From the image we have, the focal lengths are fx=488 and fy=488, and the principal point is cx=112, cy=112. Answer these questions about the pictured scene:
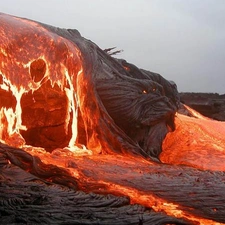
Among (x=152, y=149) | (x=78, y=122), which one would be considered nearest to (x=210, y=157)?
(x=152, y=149)

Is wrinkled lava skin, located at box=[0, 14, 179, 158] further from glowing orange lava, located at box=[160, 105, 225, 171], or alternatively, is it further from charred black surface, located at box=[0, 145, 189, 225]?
charred black surface, located at box=[0, 145, 189, 225]

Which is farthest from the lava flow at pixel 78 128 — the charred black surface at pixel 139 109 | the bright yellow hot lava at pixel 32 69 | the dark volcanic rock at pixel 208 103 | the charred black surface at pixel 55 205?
the dark volcanic rock at pixel 208 103

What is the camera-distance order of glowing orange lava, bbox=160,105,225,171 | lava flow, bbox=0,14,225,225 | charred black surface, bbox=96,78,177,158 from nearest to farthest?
lava flow, bbox=0,14,225,225, glowing orange lava, bbox=160,105,225,171, charred black surface, bbox=96,78,177,158

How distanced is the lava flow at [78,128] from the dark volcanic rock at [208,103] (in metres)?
7.40

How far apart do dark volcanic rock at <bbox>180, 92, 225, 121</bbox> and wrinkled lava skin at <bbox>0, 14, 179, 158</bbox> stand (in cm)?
749

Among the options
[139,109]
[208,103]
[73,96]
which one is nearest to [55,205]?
[73,96]

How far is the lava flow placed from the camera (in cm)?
523

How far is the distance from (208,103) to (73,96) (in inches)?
405

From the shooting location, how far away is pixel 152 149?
8.40 meters

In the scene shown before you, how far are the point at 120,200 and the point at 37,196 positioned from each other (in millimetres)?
709

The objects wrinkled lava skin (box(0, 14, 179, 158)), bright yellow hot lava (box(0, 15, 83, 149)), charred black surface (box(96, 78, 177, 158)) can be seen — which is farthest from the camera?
charred black surface (box(96, 78, 177, 158))

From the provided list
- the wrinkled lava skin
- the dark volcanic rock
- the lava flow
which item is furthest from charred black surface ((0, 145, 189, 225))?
the dark volcanic rock

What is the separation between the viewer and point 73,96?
24.4 ft

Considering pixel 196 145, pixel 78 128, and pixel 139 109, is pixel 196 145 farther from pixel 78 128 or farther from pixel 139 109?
pixel 78 128
